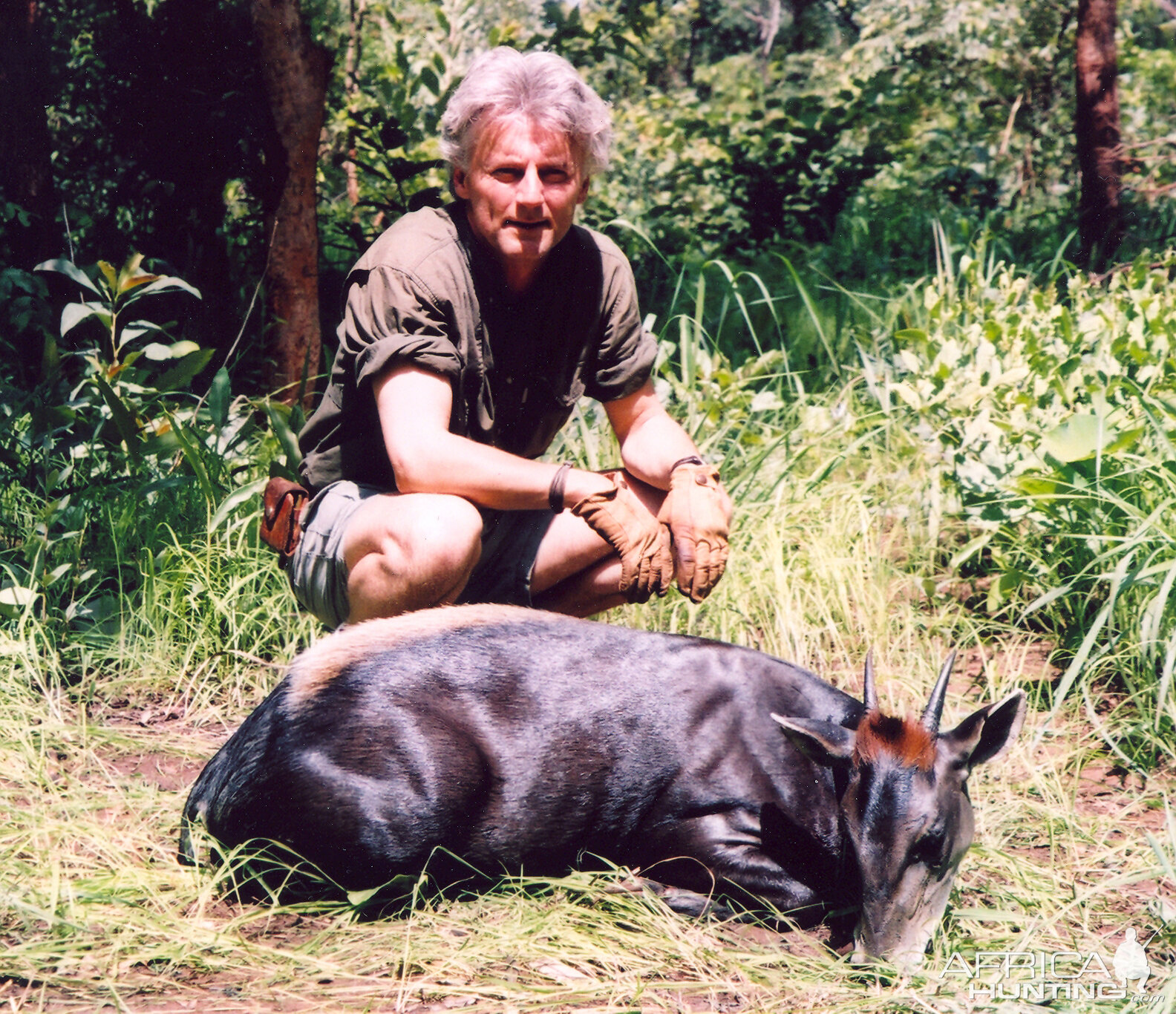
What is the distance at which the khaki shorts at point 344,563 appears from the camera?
3713mm

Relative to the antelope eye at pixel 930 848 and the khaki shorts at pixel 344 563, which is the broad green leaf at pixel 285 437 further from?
the antelope eye at pixel 930 848

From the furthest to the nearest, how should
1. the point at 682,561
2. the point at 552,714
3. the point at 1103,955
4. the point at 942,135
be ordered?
the point at 942,135 < the point at 682,561 < the point at 552,714 < the point at 1103,955

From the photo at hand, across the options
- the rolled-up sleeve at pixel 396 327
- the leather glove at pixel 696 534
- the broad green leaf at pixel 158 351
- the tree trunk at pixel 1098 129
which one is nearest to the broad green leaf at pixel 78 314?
the broad green leaf at pixel 158 351

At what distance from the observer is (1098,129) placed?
7680 millimetres

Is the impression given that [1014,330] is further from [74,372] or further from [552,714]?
[74,372]

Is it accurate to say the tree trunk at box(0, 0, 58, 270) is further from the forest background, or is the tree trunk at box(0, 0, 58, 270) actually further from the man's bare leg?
the man's bare leg

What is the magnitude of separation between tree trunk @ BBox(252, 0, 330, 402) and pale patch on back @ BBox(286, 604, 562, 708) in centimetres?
241

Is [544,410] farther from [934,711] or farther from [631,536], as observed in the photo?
[934,711]

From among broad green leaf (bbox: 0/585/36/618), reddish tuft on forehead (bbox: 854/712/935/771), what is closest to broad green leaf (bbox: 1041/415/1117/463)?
reddish tuft on forehead (bbox: 854/712/935/771)

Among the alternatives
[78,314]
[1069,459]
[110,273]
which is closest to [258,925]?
[78,314]

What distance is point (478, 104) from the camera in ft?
11.4

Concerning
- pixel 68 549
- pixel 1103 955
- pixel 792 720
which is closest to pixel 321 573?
pixel 68 549

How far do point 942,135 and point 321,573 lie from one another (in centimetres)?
1002

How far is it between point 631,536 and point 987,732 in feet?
3.50
